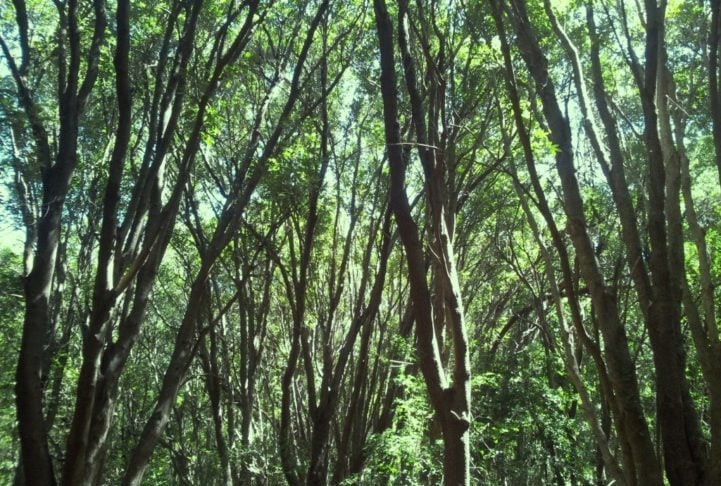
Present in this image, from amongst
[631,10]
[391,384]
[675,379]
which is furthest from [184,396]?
[675,379]

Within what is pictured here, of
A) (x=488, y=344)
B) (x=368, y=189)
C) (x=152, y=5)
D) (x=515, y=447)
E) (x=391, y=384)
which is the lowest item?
(x=515, y=447)

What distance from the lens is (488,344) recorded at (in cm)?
1348

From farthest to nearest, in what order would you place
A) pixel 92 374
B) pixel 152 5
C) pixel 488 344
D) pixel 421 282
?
pixel 488 344
pixel 152 5
pixel 92 374
pixel 421 282

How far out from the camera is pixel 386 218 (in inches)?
362

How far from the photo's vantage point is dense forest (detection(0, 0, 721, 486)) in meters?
3.98

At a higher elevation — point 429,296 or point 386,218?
point 386,218

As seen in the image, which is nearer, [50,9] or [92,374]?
[92,374]

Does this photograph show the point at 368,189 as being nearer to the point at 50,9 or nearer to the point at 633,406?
the point at 50,9

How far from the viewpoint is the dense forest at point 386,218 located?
398cm

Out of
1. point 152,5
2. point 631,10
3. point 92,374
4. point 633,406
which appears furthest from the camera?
point 631,10

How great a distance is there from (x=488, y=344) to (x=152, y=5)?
9.50 metres

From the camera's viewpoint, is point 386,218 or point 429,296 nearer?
point 429,296

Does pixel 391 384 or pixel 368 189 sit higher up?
pixel 368 189

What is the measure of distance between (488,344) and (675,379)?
9917 mm
